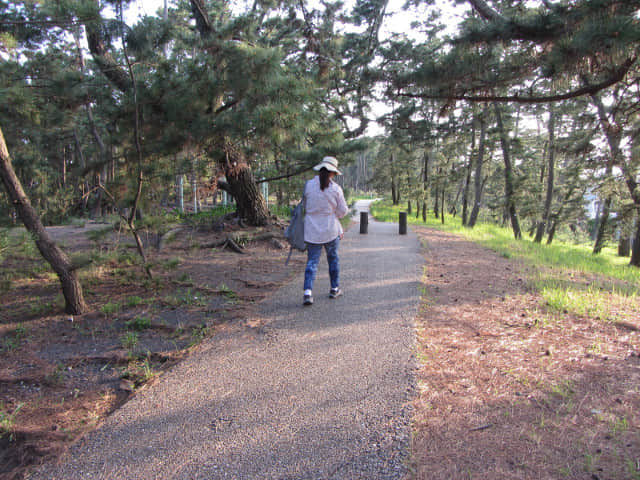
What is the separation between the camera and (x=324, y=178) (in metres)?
4.81

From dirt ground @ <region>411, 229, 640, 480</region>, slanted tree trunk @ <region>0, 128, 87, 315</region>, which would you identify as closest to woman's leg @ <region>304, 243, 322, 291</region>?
dirt ground @ <region>411, 229, 640, 480</region>

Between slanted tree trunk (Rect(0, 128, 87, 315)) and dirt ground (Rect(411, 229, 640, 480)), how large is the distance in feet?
13.5

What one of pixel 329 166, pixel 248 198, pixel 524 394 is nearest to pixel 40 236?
pixel 329 166

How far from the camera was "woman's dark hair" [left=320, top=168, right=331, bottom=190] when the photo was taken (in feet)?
15.8

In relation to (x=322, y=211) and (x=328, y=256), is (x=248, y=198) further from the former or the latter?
(x=328, y=256)

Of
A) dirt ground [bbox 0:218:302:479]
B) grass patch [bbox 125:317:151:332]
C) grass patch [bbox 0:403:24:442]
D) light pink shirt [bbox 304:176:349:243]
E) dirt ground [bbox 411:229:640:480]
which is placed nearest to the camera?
dirt ground [bbox 411:229:640:480]

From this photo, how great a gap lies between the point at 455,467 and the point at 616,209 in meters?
12.9

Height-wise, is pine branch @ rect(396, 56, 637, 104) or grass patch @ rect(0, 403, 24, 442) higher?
pine branch @ rect(396, 56, 637, 104)

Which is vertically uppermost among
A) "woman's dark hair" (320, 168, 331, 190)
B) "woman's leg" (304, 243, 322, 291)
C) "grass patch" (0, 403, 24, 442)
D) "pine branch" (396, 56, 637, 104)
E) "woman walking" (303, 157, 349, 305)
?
"pine branch" (396, 56, 637, 104)

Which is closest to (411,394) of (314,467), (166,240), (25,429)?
(314,467)

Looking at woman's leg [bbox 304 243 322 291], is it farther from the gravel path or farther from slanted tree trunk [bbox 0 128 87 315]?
slanted tree trunk [bbox 0 128 87 315]

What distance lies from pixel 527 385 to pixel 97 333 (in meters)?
4.15

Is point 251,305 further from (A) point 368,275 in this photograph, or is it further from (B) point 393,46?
(B) point 393,46

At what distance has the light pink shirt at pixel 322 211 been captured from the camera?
4895 millimetres
